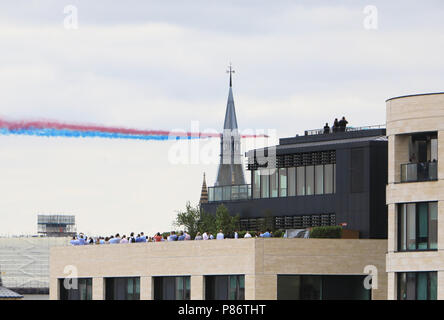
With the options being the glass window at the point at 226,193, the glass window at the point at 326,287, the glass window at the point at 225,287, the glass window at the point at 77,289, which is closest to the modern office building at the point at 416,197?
the glass window at the point at 326,287

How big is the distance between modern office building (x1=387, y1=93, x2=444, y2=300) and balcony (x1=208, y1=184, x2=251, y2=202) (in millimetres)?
19865

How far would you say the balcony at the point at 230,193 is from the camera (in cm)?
8238

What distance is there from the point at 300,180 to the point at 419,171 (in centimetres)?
1582

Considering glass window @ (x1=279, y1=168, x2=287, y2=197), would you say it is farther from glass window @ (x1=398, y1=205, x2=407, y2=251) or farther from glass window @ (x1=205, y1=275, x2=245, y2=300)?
glass window @ (x1=398, y1=205, x2=407, y2=251)

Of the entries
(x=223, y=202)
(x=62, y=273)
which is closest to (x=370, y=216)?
(x=223, y=202)

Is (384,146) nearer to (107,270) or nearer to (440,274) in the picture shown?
(440,274)

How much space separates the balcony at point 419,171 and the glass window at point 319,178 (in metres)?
12.6

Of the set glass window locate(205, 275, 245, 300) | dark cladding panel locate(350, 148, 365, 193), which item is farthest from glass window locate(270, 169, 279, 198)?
→ glass window locate(205, 275, 245, 300)

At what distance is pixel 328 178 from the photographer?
248ft

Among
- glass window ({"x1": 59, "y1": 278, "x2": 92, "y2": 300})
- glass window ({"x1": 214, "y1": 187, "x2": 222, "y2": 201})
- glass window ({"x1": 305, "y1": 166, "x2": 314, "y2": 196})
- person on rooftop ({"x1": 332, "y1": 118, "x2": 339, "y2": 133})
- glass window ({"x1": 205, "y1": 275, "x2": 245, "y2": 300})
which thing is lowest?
glass window ({"x1": 59, "y1": 278, "x2": 92, "y2": 300})

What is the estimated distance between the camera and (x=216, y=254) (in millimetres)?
70750

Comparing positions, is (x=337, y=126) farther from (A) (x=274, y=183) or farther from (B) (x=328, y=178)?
(A) (x=274, y=183)

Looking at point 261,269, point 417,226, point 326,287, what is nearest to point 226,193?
point 261,269

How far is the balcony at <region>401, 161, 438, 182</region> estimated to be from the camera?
6203 cm
